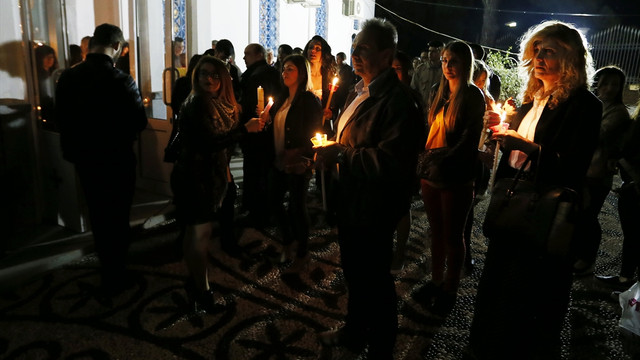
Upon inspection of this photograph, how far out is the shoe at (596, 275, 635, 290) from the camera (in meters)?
3.87

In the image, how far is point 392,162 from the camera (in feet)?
7.27

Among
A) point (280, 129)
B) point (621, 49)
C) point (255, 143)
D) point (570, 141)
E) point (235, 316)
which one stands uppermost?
point (621, 49)

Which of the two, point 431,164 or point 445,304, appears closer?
point 431,164

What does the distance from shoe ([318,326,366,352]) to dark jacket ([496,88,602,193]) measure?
4.94ft

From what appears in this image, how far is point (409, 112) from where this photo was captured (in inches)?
87.7

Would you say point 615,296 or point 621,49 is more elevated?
point 621,49

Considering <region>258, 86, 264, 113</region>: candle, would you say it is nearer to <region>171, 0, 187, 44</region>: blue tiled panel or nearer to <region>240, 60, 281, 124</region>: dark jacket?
<region>240, 60, 281, 124</region>: dark jacket

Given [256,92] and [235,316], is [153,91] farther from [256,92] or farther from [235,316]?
[235,316]

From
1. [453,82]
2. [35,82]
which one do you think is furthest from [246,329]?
[35,82]

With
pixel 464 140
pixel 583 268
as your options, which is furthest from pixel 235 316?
pixel 583 268

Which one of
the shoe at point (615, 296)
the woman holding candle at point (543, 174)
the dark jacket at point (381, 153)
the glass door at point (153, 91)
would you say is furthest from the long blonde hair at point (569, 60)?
the glass door at point (153, 91)

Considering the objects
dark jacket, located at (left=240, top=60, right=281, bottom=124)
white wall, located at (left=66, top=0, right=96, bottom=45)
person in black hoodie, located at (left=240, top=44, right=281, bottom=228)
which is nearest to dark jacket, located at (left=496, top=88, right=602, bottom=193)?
person in black hoodie, located at (left=240, top=44, right=281, bottom=228)

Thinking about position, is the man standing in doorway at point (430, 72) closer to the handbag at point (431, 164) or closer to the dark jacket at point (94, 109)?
the handbag at point (431, 164)

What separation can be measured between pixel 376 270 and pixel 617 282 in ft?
9.30
